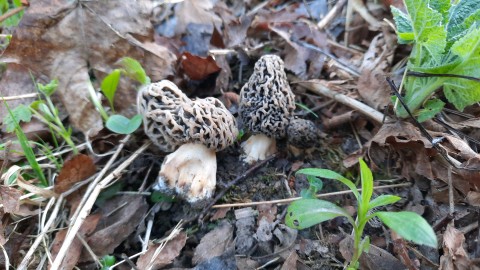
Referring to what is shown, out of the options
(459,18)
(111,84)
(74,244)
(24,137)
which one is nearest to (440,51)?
(459,18)

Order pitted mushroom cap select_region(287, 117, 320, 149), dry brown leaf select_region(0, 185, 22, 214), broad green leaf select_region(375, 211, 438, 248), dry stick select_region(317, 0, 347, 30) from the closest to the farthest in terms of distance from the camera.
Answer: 1. broad green leaf select_region(375, 211, 438, 248)
2. dry brown leaf select_region(0, 185, 22, 214)
3. pitted mushroom cap select_region(287, 117, 320, 149)
4. dry stick select_region(317, 0, 347, 30)

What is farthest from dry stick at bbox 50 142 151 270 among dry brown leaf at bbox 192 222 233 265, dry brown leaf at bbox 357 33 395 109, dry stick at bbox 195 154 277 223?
dry brown leaf at bbox 357 33 395 109

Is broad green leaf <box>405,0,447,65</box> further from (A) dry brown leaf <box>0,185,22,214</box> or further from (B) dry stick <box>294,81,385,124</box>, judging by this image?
(A) dry brown leaf <box>0,185,22,214</box>

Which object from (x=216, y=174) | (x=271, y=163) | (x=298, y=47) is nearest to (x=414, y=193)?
(x=271, y=163)

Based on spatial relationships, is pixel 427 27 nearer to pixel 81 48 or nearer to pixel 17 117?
pixel 81 48

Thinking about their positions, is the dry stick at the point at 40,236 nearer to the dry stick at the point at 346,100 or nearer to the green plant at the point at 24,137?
the green plant at the point at 24,137

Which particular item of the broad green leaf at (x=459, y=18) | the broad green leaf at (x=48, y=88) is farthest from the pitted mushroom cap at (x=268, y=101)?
the broad green leaf at (x=48, y=88)
